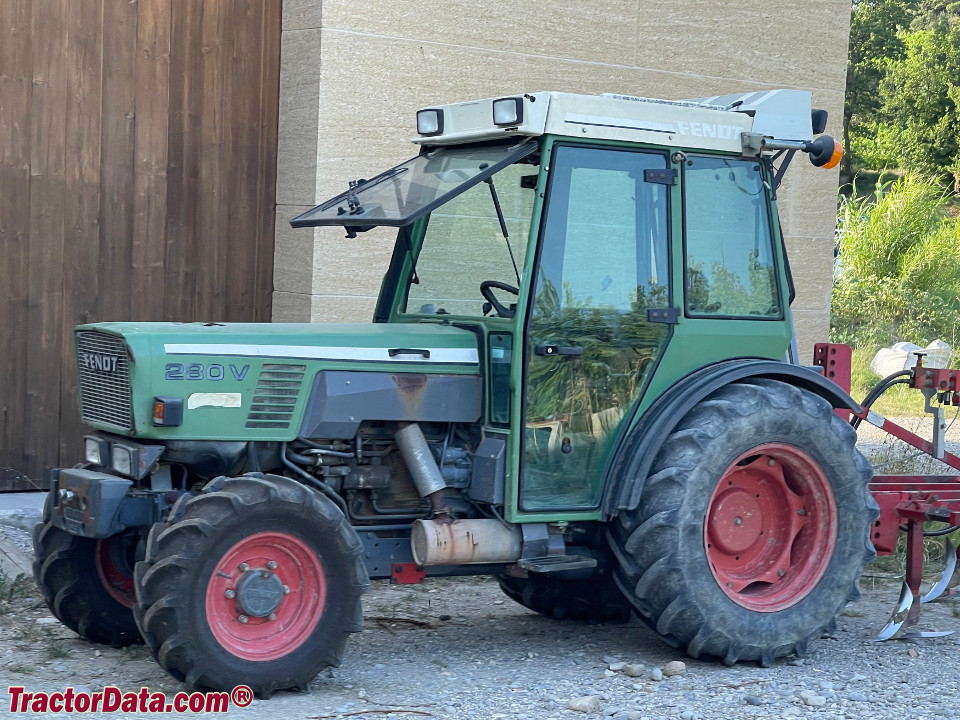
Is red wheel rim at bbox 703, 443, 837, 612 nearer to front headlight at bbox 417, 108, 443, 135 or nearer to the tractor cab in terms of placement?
the tractor cab

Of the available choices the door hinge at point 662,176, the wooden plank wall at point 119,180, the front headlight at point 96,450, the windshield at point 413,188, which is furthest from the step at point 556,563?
the wooden plank wall at point 119,180

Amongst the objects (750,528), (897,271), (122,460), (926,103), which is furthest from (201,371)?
(926,103)

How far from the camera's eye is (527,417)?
5188mm

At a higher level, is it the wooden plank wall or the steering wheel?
the wooden plank wall

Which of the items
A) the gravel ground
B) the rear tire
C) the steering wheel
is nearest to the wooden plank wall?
the gravel ground

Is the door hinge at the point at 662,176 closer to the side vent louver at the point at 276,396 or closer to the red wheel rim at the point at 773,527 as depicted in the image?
the red wheel rim at the point at 773,527

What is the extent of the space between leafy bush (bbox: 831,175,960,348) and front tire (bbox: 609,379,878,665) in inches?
416

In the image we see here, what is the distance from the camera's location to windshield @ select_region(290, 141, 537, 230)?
16.3 ft

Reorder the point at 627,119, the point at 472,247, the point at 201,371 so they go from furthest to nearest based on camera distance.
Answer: the point at 472,247
the point at 627,119
the point at 201,371

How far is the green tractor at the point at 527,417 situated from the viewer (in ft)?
15.8

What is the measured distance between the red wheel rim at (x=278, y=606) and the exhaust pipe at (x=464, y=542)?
1.61 ft

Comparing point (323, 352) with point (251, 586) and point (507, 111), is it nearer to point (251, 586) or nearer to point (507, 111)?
point (251, 586)

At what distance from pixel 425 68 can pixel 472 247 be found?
10.3 feet

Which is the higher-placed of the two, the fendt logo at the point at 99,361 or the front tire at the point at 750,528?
the fendt logo at the point at 99,361
